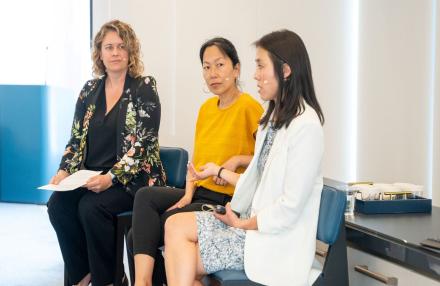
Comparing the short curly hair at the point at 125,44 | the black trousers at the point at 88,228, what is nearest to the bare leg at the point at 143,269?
the black trousers at the point at 88,228

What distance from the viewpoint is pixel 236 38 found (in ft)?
11.6

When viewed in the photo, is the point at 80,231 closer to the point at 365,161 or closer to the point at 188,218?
the point at 188,218

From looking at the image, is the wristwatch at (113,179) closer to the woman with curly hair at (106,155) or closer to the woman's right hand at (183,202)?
the woman with curly hair at (106,155)

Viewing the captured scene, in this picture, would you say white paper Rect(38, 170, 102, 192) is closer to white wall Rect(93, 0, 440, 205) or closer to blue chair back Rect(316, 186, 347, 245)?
white wall Rect(93, 0, 440, 205)

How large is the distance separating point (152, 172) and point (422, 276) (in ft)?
4.60

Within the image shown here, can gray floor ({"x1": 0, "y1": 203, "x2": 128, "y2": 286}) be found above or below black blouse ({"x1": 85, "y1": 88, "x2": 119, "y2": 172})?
below

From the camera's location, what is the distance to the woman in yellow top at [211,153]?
216 cm

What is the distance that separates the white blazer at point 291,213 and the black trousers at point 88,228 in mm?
937

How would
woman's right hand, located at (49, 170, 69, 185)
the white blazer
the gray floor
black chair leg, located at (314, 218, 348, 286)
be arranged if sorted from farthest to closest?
1. the gray floor
2. woman's right hand, located at (49, 170, 69, 185)
3. black chair leg, located at (314, 218, 348, 286)
4. the white blazer

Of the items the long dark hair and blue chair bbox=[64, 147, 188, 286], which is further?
blue chair bbox=[64, 147, 188, 286]

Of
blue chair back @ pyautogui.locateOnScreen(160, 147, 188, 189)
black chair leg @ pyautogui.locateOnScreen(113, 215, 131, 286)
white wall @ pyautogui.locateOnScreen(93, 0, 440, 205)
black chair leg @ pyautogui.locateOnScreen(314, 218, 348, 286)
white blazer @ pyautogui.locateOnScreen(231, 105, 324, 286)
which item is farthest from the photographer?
white wall @ pyautogui.locateOnScreen(93, 0, 440, 205)

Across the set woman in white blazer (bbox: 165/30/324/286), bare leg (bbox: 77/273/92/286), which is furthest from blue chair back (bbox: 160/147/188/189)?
woman in white blazer (bbox: 165/30/324/286)

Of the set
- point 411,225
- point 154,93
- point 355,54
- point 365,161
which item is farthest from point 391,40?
point 411,225

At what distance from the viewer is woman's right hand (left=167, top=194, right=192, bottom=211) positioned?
2279mm
